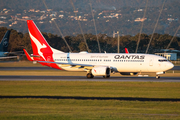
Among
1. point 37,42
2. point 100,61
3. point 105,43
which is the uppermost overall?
point 105,43

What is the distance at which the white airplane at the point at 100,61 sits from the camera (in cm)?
4703

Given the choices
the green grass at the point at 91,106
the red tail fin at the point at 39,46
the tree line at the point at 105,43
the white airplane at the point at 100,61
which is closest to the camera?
the green grass at the point at 91,106

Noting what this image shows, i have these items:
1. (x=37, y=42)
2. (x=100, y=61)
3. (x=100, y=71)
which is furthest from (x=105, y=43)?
(x=100, y=71)

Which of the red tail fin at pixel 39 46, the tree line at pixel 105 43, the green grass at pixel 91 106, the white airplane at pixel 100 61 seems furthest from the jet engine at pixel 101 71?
the tree line at pixel 105 43

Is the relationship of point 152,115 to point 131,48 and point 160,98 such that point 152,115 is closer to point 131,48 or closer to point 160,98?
point 160,98

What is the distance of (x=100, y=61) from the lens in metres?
49.9

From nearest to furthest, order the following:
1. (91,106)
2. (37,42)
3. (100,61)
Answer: (91,106), (100,61), (37,42)

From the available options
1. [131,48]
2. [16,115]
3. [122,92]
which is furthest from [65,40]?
[16,115]

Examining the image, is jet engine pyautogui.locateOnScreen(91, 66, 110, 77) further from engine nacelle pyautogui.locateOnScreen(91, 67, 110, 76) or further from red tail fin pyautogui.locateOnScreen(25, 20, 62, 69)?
red tail fin pyautogui.locateOnScreen(25, 20, 62, 69)

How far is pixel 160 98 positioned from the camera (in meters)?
27.2

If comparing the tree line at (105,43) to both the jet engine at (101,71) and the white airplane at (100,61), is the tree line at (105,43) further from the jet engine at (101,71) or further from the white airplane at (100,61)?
the jet engine at (101,71)

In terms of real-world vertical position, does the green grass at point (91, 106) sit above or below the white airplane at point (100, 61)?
below

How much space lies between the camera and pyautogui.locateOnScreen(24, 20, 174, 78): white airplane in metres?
47.0

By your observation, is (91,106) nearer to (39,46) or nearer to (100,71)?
(100,71)
